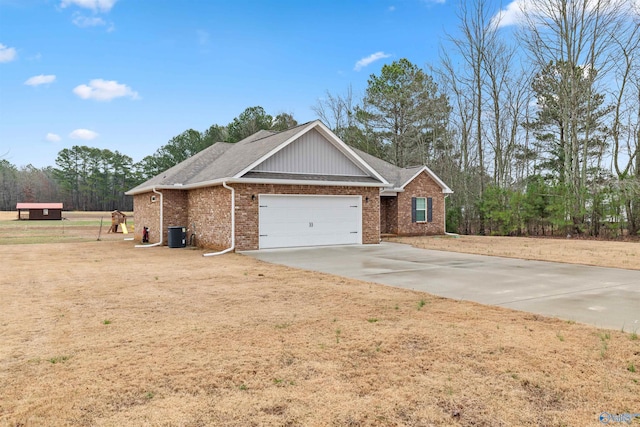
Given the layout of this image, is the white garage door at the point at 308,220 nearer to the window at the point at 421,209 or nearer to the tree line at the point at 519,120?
the window at the point at 421,209

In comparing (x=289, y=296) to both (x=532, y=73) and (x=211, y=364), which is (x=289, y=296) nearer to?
(x=211, y=364)

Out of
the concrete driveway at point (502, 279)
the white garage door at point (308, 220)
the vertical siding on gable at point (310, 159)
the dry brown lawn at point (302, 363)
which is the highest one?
the vertical siding on gable at point (310, 159)

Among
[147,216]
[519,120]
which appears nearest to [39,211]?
[147,216]

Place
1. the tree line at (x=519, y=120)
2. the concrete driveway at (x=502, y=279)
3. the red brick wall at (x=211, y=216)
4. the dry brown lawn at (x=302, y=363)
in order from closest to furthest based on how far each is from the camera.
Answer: the dry brown lawn at (x=302, y=363)
the concrete driveway at (x=502, y=279)
the red brick wall at (x=211, y=216)
the tree line at (x=519, y=120)

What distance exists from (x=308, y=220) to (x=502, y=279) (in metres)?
7.98

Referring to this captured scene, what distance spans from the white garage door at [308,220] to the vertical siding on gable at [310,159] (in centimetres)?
100

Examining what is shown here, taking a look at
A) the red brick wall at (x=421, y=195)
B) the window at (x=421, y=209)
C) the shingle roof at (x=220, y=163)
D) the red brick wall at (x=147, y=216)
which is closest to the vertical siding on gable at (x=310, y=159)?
the shingle roof at (x=220, y=163)

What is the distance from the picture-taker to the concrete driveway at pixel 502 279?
5.84 meters

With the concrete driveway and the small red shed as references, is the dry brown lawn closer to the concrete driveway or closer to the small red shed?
the concrete driveway

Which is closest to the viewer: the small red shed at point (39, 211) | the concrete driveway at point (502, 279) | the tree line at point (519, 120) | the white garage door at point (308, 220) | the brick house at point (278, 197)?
the concrete driveway at point (502, 279)

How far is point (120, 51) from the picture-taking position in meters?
21.3

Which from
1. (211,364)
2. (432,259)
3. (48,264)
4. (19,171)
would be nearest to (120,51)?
(48,264)

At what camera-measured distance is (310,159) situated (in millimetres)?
15367

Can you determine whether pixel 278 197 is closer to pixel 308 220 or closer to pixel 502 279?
pixel 308 220
